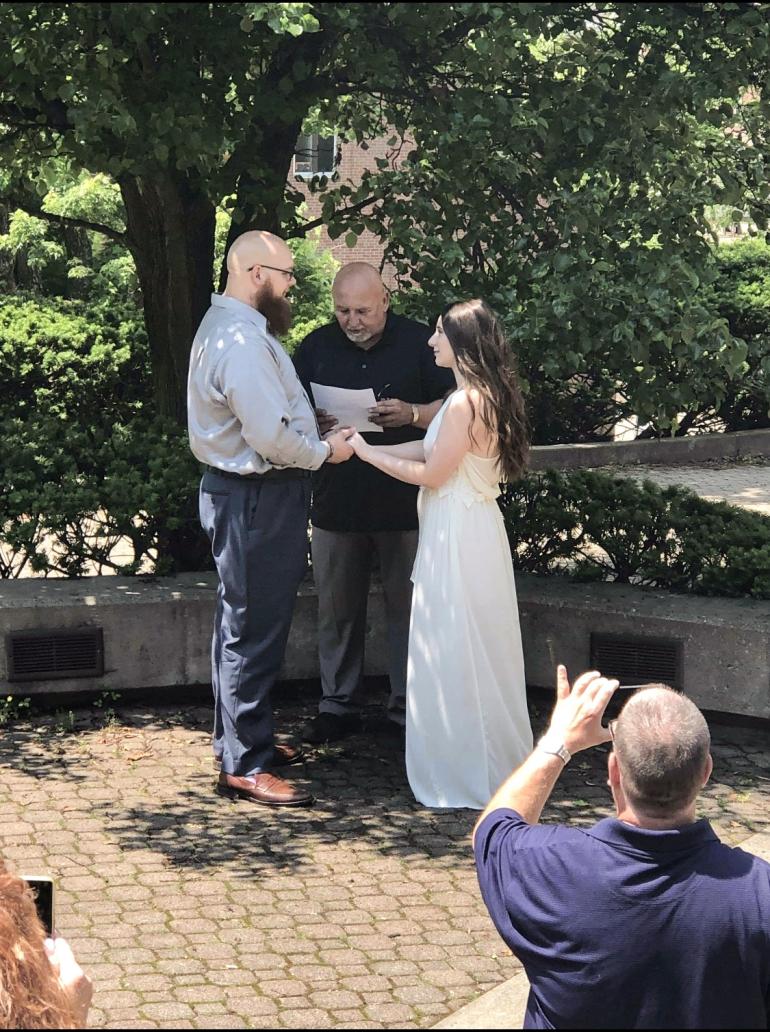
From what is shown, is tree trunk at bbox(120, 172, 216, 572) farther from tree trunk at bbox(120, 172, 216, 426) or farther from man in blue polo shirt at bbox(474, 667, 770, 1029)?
man in blue polo shirt at bbox(474, 667, 770, 1029)

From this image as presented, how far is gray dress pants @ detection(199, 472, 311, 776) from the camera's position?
6.38 metres

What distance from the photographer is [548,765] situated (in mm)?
3312

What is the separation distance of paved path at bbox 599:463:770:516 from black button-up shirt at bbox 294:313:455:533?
6.54m

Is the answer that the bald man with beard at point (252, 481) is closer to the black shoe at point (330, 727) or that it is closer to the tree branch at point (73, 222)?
the black shoe at point (330, 727)

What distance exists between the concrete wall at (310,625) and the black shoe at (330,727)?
23.7 inches

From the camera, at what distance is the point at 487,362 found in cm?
624

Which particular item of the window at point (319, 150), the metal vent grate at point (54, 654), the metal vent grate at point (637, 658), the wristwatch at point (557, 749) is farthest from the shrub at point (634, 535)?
the wristwatch at point (557, 749)

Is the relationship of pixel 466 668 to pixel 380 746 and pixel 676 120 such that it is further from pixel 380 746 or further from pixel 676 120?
pixel 676 120

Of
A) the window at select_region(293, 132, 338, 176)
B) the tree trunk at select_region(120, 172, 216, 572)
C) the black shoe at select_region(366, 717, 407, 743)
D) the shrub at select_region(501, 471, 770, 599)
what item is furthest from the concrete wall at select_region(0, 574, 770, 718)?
the window at select_region(293, 132, 338, 176)

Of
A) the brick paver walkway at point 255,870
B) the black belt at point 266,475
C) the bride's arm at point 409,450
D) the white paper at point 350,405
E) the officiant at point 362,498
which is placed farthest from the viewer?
the officiant at point 362,498

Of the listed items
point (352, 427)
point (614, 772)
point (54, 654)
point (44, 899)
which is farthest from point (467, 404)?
point (44, 899)

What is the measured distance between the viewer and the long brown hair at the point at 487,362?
20.4 ft

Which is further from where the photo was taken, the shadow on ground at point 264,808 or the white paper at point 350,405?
the white paper at point 350,405

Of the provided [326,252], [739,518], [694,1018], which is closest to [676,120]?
[739,518]
